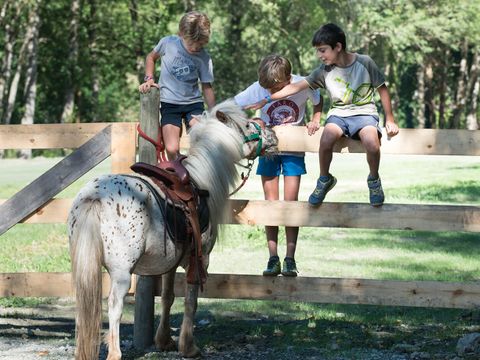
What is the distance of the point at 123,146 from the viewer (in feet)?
22.9

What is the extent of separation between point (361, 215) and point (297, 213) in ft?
1.58

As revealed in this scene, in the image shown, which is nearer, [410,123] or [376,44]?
[376,44]

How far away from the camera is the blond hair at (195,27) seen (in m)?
6.93

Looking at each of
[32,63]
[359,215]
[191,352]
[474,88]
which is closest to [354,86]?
[359,215]

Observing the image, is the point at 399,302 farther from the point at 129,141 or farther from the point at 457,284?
the point at 129,141

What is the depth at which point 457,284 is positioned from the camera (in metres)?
6.88

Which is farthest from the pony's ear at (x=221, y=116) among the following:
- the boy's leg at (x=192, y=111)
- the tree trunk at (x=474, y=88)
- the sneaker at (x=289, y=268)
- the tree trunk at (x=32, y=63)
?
the tree trunk at (x=474, y=88)

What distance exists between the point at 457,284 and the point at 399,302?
1.47 ft

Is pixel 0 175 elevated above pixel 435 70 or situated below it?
below

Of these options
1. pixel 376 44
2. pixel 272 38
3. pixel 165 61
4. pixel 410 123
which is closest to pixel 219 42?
pixel 272 38

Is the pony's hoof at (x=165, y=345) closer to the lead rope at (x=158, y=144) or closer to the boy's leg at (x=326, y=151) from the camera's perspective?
the lead rope at (x=158, y=144)

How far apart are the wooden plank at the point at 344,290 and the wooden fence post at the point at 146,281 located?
143 mm

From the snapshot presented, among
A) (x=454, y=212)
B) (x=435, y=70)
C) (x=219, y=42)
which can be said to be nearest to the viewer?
(x=454, y=212)

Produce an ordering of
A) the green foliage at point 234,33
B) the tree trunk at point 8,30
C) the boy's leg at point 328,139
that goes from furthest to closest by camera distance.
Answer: the green foliage at point 234,33 < the tree trunk at point 8,30 < the boy's leg at point 328,139
